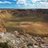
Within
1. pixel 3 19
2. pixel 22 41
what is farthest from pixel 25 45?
pixel 3 19

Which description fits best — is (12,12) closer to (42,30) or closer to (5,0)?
(5,0)

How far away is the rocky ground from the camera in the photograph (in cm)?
190

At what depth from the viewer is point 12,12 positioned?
199 cm

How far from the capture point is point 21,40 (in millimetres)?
1927

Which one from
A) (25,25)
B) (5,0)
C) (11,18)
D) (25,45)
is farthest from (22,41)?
(5,0)

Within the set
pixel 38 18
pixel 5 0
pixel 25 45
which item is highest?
pixel 5 0

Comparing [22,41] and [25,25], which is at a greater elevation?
[25,25]

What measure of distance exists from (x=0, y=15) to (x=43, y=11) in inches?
24.7

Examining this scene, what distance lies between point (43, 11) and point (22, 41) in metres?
0.53

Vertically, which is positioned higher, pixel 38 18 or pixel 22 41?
pixel 38 18

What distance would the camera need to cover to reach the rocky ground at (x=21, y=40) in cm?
190

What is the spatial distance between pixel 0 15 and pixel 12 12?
178 millimetres

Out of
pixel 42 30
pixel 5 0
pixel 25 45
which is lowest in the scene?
pixel 25 45

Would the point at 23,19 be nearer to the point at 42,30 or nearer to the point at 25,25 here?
the point at 25,25
